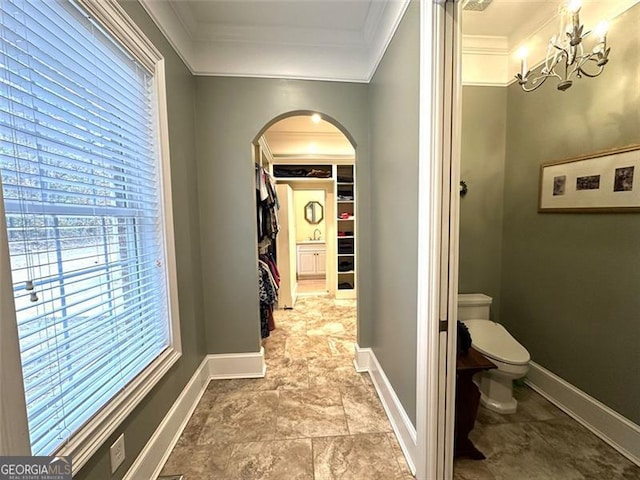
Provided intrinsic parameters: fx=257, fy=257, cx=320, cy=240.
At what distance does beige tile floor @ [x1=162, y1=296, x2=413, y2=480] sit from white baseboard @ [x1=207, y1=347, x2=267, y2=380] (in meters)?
0.06

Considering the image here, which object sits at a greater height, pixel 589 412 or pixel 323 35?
pixel 323 35

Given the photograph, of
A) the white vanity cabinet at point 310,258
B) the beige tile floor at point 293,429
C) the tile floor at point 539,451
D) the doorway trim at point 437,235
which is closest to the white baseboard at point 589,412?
the tile floor at point 539,451

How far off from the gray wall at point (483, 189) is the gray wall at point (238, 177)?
91cm

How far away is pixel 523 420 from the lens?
5.71ft

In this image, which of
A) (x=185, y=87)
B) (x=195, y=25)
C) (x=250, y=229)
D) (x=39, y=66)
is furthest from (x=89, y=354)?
(x=195, y=25)

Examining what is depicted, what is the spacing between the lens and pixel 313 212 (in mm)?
5699

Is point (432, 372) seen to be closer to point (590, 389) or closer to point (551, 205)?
point (590, 389)

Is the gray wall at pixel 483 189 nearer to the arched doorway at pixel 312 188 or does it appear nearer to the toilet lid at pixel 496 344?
the toilet lid at pixel 496 344

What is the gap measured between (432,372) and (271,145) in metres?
3.91

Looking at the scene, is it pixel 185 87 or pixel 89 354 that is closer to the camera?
pixel 89 354

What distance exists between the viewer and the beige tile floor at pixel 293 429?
1.40m

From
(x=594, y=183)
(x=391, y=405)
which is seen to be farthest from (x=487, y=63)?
(x=391, y=405)

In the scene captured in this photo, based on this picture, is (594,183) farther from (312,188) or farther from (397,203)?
(312,188)

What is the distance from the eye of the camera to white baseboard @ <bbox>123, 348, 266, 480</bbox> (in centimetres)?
132
